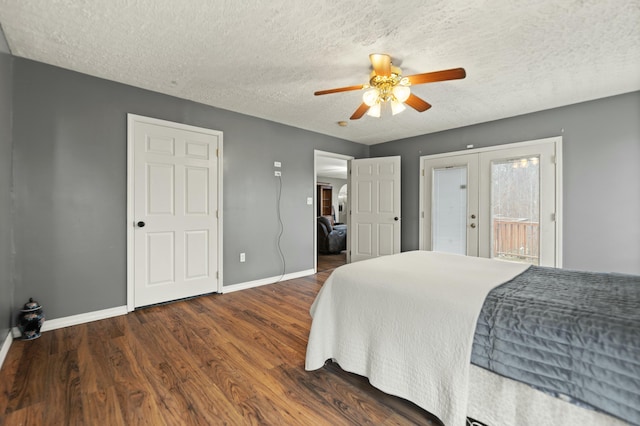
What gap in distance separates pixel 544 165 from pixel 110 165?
5.18m

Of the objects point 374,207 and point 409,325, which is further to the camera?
point 374,207

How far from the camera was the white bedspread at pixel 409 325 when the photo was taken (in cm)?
132

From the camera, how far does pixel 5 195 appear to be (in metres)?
2.19

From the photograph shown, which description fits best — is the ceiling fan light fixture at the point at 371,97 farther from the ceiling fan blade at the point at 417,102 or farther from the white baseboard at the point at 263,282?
the white baseboard at the point at 263,282

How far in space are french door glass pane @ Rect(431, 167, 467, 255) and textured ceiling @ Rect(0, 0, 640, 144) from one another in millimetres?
1432

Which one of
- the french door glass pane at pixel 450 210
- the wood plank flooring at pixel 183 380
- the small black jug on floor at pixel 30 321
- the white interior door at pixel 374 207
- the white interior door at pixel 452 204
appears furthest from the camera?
the white interior door at pixel 374 207

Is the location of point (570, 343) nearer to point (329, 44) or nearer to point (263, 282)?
point (329, 44)

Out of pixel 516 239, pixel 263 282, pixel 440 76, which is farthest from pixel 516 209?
pixel 263 282

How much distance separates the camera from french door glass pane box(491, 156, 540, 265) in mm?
3713

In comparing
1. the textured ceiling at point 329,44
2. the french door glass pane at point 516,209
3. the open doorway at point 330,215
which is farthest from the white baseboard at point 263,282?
the french door glass pane at point 516,209

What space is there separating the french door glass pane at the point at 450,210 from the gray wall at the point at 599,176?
996 millimetres

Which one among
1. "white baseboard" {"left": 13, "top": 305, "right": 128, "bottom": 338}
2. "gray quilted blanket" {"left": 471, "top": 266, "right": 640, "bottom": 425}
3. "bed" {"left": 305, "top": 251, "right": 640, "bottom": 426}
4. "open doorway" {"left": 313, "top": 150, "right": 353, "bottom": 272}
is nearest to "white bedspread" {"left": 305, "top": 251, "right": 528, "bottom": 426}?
"bed" {"left": 305, "top": 251, "right": 640, "bottom": 426}

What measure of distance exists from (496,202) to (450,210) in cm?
67

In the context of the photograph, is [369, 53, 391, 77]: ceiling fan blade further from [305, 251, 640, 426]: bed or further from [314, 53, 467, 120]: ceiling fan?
[305, 251, 640, 426]: bed
